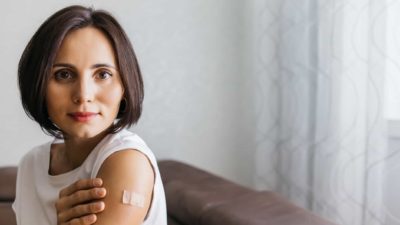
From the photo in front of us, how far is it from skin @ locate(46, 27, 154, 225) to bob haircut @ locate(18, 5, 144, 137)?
0.01m

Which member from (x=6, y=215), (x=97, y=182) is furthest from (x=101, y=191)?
(x=6, y=215)

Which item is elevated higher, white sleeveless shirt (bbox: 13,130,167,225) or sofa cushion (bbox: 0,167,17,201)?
white sleeveless shirt (bbox: 13,130,167,225)

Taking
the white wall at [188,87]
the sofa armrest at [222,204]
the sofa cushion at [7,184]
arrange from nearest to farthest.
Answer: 1. the sofa armrest at [222,204]
2. the sofa cushion at [7,184]
3. the white wall at [188,87]

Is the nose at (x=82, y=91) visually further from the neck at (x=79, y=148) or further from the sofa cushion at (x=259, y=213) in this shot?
the sofa cushion at (x=259, y=213)

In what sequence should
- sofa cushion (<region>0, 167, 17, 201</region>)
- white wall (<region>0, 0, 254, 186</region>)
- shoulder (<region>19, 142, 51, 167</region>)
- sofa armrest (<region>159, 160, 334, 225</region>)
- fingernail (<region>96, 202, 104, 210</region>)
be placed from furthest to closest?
white wall (<region>0, 0, 254, 186</region>)
sofa cushion (<region>0, 167, 17, 201</region>)
sofa armrest (<region>159, 160, 334, 225</region>)
shoulder (<region>19, 142, 51, 167</region>)
fingernail (<region>96, 202, 104, 210</region>)

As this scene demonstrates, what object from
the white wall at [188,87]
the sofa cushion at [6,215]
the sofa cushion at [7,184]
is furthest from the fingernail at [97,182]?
the white wall at [188,87]

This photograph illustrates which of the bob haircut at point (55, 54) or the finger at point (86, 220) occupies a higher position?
the bob haircut at point (55, 54)

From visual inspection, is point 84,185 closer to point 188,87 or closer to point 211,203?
point 211,203

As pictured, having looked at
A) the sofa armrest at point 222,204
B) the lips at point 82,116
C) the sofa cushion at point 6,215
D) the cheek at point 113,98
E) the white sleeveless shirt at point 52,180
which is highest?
the cheek at point 113,98

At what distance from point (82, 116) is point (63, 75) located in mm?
80

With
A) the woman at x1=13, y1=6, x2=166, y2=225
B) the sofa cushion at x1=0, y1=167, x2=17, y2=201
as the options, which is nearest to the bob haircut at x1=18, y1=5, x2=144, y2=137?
the woman at x1=13, y1=6, x2=166, y2=225

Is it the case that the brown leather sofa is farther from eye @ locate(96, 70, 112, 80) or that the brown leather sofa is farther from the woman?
eye @ locate(96, 70, 112, 80)

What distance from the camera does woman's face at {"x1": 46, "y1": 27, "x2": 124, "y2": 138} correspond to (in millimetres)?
804

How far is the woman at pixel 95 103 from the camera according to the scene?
30.8 inches
